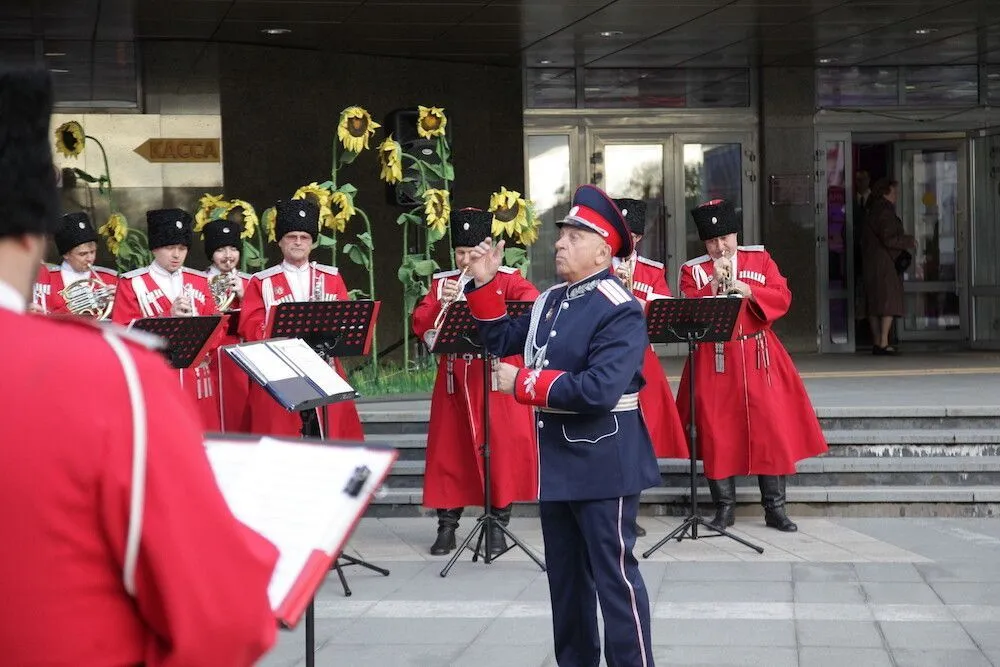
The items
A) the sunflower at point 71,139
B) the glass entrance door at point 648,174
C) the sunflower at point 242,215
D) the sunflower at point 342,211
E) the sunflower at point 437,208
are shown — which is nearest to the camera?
the sunflower at point 342,211

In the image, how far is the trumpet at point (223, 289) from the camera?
8.73 m

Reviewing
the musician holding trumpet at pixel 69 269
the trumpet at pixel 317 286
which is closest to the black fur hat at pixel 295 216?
A: the trumpet at pixel 317 286

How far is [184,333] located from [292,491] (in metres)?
4.75

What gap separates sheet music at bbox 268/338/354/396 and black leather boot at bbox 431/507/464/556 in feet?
8.01

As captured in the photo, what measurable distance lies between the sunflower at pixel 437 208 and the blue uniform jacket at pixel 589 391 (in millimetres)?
5893

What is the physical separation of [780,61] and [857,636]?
10875mm

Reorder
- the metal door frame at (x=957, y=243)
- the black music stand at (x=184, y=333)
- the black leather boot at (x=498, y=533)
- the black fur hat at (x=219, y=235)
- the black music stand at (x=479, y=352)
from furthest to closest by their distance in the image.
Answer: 1. the metal door frame at (x=957, y=243)
2. the black fur hat at (x=219, y=235)
3. the black leather boot at (x=498, y=533)
4. the black music stand at (x=479, y=352)
5. the black music stand at (x=184, y=333)

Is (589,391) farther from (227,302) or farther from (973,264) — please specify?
(973,264)

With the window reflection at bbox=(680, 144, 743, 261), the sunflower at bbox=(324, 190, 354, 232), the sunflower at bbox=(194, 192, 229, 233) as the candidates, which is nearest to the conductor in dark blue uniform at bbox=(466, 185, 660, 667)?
the sunflower at bbox=(324, 190, 354, 232)

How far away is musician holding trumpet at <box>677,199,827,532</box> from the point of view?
7.98m

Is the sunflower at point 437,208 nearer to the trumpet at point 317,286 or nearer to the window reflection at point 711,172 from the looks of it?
the trumpet at point 317,286

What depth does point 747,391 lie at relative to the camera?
26.6ft

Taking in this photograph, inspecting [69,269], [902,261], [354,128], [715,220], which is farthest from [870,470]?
[902,261]

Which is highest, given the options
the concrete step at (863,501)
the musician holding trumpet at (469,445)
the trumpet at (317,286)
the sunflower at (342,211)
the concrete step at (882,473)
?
the sunflower at (342,211)
